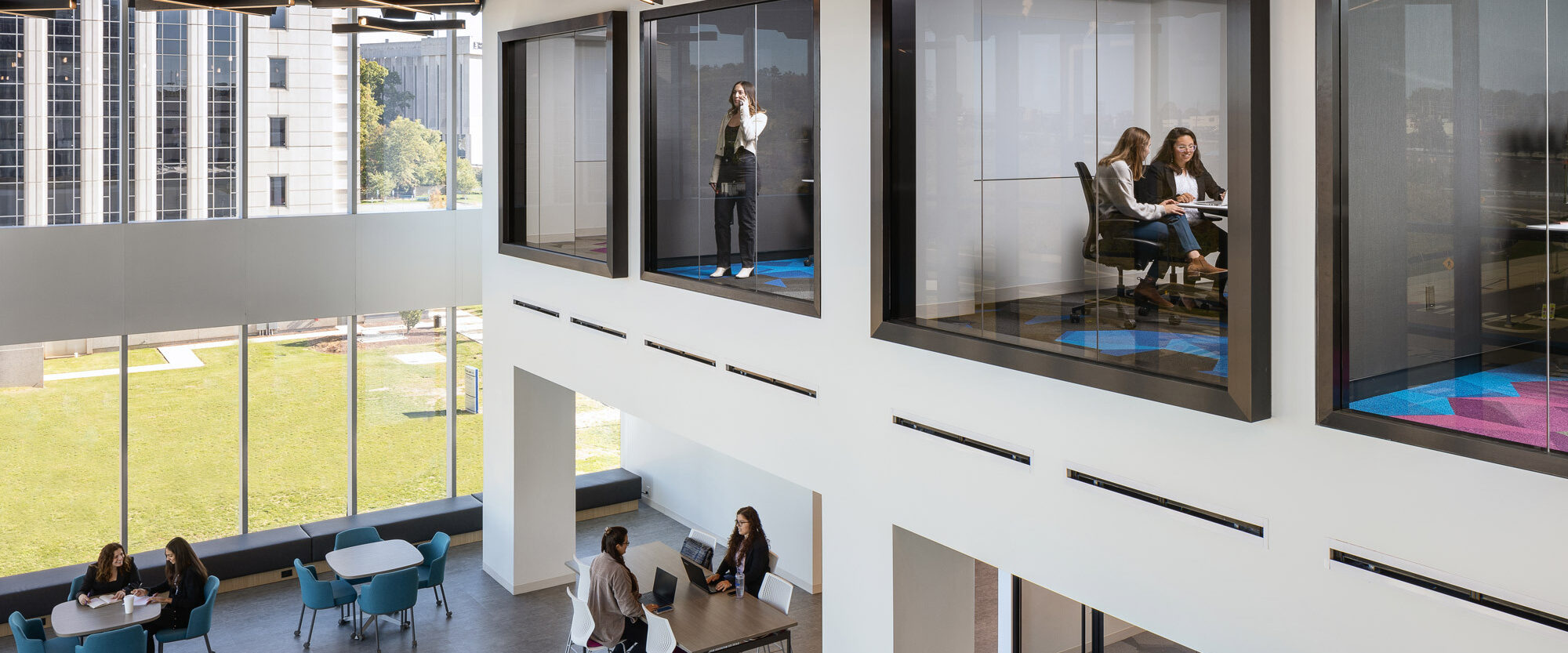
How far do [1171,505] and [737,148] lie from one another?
4125mm

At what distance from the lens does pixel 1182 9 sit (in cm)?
495

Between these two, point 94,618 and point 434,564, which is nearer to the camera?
point 94,618

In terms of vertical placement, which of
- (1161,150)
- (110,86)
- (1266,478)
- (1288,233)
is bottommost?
(1266,478)

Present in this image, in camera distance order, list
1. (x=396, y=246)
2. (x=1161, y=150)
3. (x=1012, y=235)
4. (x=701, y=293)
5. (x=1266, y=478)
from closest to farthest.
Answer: (x=1266, y=478) → (x=1161, y=150) → (x=1012, y=235) → (x=701, y=293) → (x=396, y=246)

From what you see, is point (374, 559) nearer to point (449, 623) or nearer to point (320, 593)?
point (320, 593)

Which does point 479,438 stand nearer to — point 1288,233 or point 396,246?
point 396,246

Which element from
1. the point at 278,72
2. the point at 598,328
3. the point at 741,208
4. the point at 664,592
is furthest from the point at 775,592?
the point at 278,72

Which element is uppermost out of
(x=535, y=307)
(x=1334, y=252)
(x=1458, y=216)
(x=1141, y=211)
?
(x=1141, y=211)

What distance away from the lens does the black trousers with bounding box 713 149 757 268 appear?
7.98 meters

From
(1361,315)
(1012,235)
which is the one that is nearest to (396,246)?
(1012,235)

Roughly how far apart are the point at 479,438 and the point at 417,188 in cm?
335

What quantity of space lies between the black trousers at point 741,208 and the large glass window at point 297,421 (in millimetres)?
7086

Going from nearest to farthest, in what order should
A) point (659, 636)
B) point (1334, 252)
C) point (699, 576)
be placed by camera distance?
point (1334, 252) < point (659, 636) < point (699, 576)

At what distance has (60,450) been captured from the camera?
473 inches
